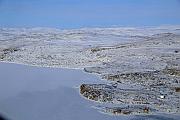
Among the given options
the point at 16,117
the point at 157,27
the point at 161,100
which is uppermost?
the point at 157,27

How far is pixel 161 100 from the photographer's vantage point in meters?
2.54

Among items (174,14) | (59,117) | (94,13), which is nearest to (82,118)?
(59,117)

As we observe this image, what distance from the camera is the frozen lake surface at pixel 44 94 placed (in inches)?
103

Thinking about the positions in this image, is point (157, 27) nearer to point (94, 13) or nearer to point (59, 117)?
point (94, 13)

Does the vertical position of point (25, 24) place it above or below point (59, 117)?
above

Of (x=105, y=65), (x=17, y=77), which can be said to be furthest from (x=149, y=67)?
(x=17, y=77)

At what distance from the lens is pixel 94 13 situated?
269cm

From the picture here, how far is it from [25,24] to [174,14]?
1096mm

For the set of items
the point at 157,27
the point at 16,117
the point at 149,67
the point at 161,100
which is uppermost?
the point at 157,27

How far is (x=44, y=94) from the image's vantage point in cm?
269

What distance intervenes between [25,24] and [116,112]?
0.94 meters

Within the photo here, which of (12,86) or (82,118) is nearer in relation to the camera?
(82,118)

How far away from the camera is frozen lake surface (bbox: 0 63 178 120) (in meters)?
2.62

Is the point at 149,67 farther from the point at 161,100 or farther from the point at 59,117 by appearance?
the point at 59,117
